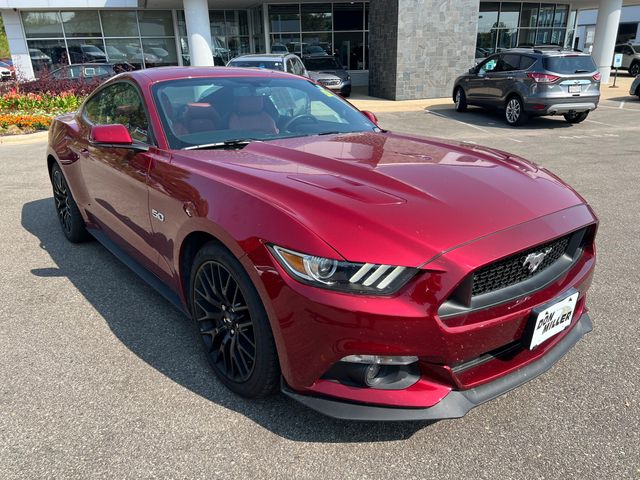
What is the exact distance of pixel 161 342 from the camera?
317cm

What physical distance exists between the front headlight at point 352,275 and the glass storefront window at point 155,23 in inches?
1022

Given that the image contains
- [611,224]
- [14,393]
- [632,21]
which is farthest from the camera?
[632,21]

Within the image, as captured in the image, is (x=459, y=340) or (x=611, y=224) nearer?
(x=459, y=340)

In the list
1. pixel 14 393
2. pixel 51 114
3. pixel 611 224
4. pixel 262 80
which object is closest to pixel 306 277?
pixel 14 393

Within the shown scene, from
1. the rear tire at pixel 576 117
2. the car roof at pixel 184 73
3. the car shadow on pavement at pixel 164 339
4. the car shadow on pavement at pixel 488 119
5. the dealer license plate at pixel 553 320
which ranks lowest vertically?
the car shadow on pavement at pixel 488 119

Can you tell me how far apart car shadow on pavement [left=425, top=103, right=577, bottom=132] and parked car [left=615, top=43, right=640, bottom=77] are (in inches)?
642

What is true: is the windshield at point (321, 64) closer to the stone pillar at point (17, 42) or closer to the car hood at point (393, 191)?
the stone pillar at point (17, 42)

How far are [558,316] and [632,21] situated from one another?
41.1m

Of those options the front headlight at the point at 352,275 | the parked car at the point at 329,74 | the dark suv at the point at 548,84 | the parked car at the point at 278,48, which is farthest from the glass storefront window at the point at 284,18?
the front headlight at the point at 352,275

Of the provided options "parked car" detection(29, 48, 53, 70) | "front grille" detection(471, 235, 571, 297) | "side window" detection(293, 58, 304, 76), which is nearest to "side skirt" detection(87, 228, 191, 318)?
"front grille" detection(471, 235, 571, 297)

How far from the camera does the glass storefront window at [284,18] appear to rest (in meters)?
22.5

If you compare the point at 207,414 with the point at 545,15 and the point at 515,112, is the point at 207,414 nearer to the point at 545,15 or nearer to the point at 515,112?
the point at 515,112

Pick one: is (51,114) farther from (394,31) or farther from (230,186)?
(230,186)

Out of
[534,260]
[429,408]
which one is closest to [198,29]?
[534,260]
